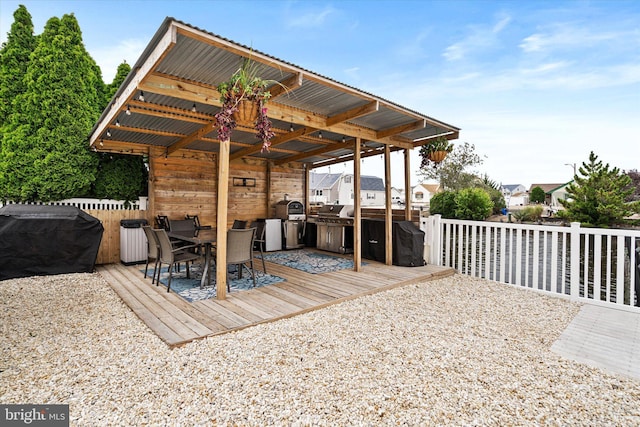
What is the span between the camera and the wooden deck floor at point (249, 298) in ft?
9.63

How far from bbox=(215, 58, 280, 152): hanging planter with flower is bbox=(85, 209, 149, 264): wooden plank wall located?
14.6ft

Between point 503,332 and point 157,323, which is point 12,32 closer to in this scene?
point 157,323

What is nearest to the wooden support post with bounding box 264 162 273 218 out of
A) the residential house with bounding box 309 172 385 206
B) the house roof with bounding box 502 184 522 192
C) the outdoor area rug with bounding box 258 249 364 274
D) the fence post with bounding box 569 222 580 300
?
the outdoor area rug with bounding box 258 249 364 274

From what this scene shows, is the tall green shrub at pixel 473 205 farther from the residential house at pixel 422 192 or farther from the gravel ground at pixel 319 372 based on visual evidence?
the residential house at pixel 422 192

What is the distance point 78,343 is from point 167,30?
2.76 m

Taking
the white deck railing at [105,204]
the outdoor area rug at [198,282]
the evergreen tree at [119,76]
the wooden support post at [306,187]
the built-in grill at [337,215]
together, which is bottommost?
the outdoor area rug at [198,282]

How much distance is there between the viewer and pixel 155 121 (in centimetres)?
511

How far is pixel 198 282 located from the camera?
14.9 feet

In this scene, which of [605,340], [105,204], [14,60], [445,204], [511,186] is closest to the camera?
[605,340]

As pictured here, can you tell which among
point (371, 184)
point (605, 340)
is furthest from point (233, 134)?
point (371, 184)

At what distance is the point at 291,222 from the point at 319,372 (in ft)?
19.7

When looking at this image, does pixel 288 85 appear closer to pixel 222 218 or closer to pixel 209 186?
pixel 222 218

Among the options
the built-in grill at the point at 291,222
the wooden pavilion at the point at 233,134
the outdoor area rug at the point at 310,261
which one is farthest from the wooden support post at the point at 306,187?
the outdoor area rug at the point at 310,261

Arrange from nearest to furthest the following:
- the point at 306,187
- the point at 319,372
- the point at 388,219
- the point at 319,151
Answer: the point at 319,372
the point at 388,219
the point at 319,151
the point at 306,187
